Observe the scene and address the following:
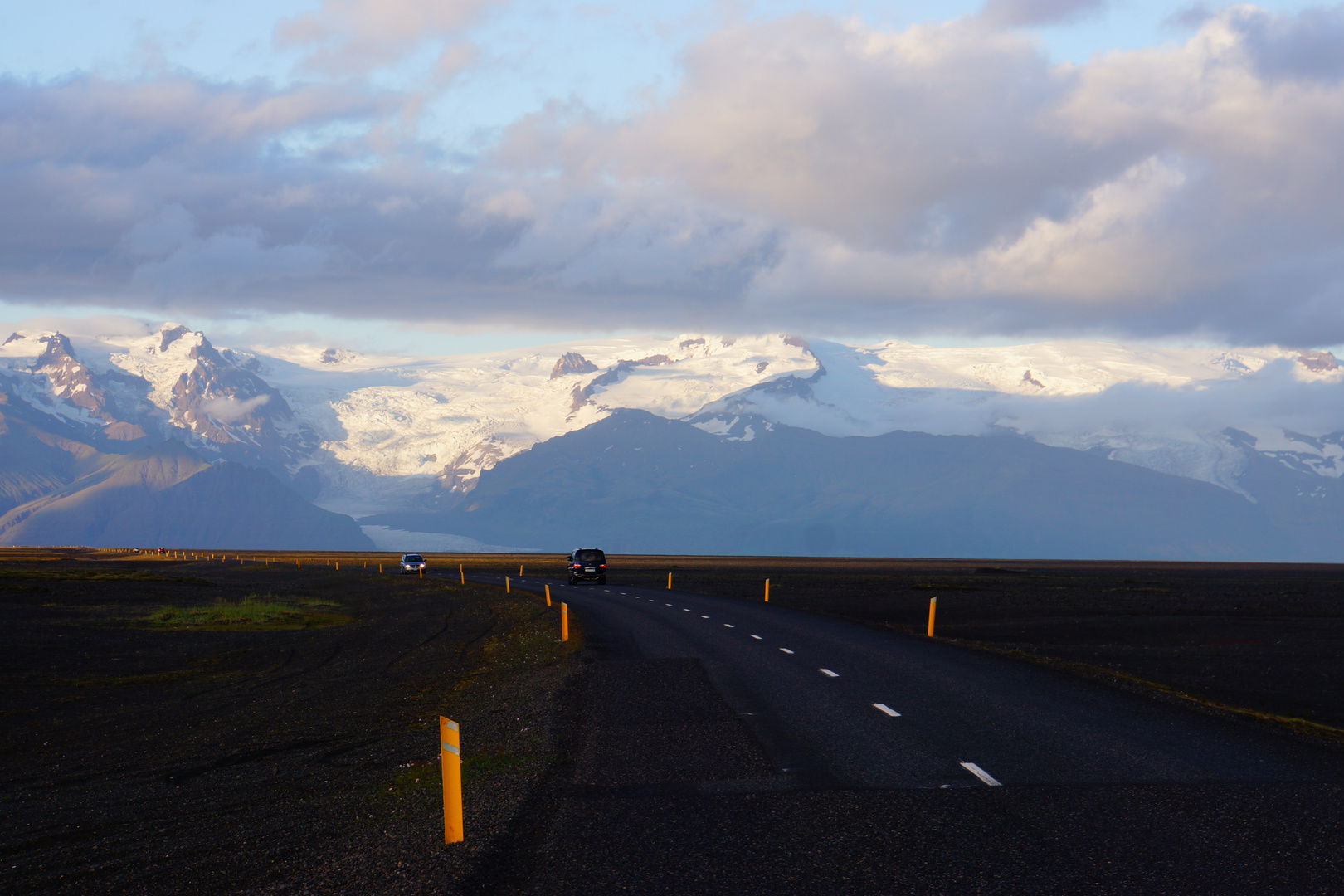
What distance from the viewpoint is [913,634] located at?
29359 mm

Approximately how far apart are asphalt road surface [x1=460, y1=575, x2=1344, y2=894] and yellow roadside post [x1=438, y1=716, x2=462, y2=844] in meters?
0.54

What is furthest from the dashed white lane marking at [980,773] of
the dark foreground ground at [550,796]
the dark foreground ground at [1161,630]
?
the dark foreground ground at [1161,630]

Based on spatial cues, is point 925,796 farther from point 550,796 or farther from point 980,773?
point 550,796

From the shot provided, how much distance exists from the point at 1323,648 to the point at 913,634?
10.2 meters

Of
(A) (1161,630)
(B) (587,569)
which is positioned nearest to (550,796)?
(A) (1161,630)

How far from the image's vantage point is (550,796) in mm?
9961

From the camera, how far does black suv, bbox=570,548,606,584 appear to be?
6962cm

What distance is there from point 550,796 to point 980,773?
4.30 m

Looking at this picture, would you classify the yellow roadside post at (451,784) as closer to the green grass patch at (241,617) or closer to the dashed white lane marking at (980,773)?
the dashed white lane marking at (980,773)

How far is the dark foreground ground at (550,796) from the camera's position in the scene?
301 inches

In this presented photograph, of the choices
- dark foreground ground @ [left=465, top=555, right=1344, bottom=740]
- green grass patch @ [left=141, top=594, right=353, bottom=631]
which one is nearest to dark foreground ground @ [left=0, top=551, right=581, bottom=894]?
green grass patch @ [left=141, top=594, right=353, bottom=631]

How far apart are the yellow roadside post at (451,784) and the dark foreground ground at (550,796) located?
0.25 m

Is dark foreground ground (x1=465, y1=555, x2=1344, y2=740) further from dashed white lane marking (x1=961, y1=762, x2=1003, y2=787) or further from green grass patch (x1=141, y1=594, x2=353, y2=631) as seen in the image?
green grass patch (x1=141, y1=594, x2=353, y2=631)

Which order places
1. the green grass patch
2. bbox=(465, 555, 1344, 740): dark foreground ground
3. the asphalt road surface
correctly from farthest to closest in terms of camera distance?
1. the green grass patch
2. bbox=(465, 555, 1344, 740): dark foreground ground
3. the asphalt road surface
